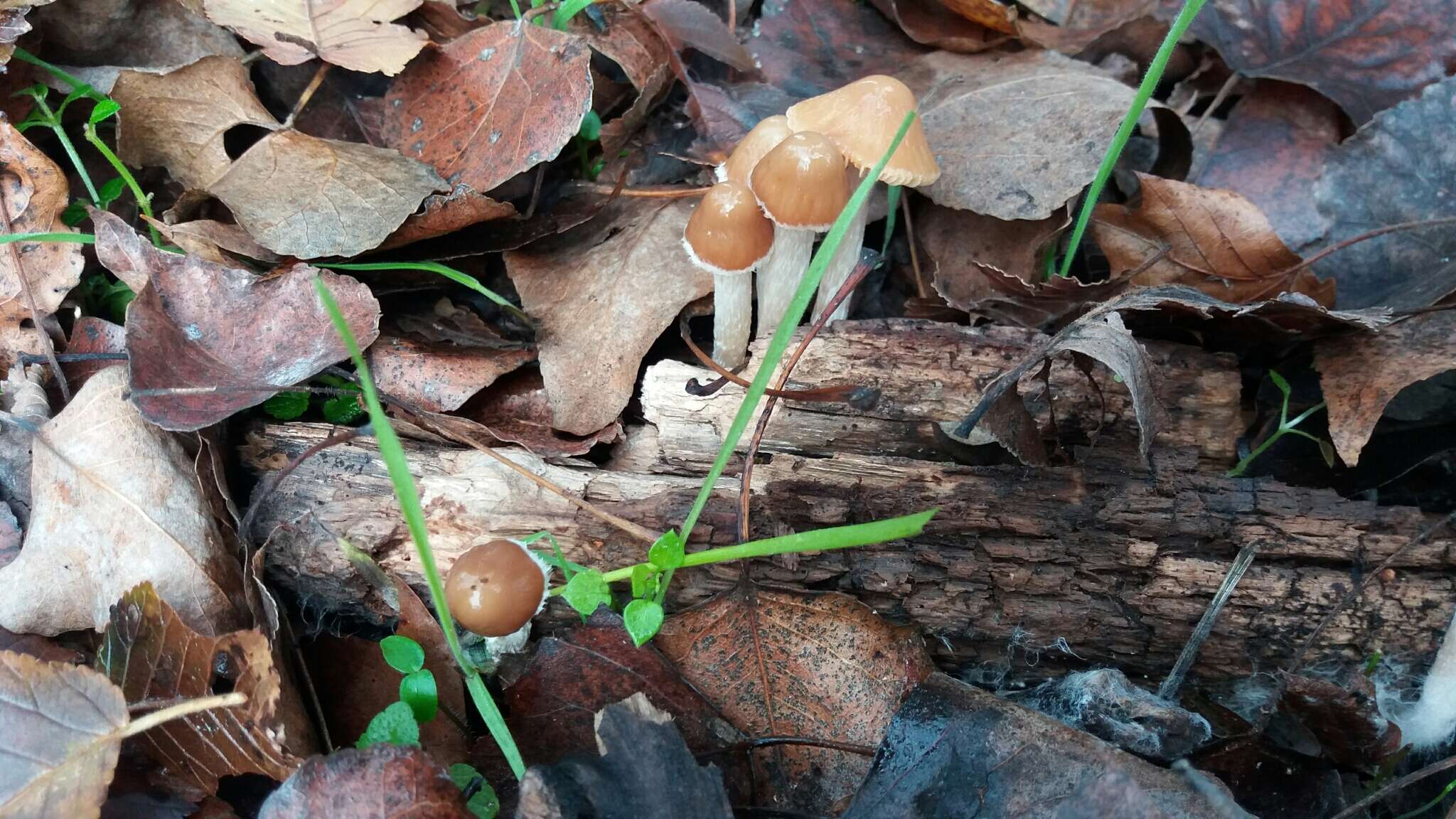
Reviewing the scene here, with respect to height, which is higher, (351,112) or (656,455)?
(351,112)

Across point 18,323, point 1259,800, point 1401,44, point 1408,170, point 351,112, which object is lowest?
point 1259,800

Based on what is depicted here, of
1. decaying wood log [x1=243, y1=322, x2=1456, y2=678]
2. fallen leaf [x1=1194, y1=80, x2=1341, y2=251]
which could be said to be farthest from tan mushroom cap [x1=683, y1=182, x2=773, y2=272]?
fallen leaf [x1=1194, y1=80, x2=1341, y2=251]

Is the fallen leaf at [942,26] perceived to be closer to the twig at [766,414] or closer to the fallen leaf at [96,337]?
the twig at [766,414]

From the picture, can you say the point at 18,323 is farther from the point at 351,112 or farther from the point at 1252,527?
the point at 1252,527

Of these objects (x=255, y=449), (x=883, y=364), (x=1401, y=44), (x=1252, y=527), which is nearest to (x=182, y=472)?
(x=255, y=449)

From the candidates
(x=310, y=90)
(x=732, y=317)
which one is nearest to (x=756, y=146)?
(x=732, y=317)

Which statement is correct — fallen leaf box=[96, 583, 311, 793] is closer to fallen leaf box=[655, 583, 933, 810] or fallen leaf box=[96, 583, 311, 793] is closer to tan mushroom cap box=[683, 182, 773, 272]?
fallen leaf box=[655, 583, 933, 810]

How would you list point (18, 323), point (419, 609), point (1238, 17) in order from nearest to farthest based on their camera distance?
point (419, 609), point (18, 323), point (1238, 17)

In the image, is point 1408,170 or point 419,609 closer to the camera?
point 419,609
